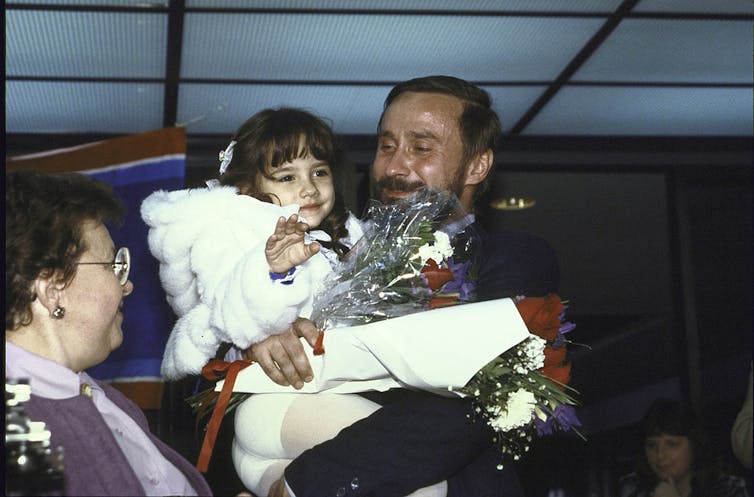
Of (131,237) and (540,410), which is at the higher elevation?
(131,237)

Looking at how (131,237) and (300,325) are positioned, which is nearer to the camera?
(300,325)

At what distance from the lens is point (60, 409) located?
5.33ft

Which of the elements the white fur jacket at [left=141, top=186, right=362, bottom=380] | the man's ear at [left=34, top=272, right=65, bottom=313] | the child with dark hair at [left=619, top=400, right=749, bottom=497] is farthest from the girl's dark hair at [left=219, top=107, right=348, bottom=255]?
the child with dark hair at [left=619, top=400, right=749, bottom=497]

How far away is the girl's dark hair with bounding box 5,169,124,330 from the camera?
1645 mm

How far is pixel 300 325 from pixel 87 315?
0.41 meters

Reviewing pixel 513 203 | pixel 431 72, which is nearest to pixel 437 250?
pixel 431 72

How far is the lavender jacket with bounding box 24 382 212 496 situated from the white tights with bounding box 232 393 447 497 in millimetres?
394

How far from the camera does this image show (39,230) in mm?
1673

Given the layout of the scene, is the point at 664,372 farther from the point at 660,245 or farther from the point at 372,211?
the point at 372,211

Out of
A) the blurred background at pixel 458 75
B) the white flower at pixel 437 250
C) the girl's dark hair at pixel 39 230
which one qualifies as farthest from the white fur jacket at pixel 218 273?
the blurred background at pixel 458 75

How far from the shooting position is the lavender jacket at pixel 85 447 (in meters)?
1.53

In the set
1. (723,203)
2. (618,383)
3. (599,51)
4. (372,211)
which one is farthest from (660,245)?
(372,211)

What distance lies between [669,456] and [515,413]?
2.33 metres

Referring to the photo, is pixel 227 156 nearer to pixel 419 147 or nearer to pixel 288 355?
pixel 419 147
